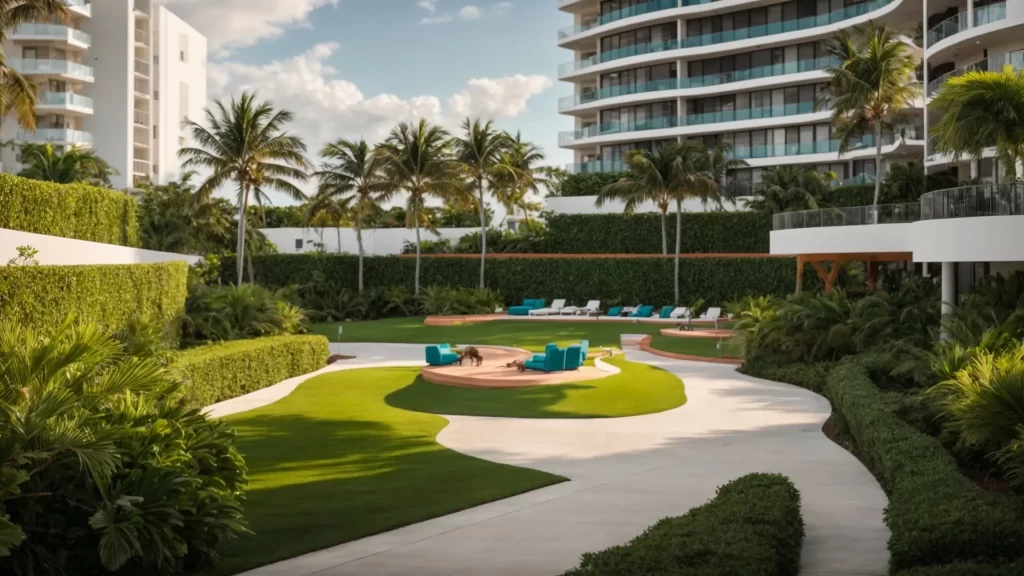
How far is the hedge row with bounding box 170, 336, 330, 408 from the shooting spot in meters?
22.4

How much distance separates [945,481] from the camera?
10.6 m

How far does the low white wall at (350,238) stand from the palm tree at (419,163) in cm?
1907

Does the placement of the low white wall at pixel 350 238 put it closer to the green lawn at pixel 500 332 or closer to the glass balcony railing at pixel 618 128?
the glass balcony railing at pixel 618 128

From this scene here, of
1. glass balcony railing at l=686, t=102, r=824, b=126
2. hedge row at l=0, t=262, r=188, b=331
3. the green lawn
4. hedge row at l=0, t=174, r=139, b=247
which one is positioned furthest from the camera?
glass balcony railing at l=686, t=102, r=824, b=126

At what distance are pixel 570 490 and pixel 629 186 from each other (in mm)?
38479

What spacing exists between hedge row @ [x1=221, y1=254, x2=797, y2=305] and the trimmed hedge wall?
607cm

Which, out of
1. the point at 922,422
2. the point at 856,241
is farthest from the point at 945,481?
the point at 856,241

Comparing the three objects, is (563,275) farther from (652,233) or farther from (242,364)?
(242,364)

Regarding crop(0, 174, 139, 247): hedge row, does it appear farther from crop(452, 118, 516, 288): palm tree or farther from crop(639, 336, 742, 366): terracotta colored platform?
crop(452, 118, 516, 288): palm tree

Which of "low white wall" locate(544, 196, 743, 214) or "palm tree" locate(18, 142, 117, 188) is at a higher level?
"palm tree" locate(18, 142, 117, 188)

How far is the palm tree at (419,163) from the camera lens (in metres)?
53.4

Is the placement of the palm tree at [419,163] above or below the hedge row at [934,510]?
above

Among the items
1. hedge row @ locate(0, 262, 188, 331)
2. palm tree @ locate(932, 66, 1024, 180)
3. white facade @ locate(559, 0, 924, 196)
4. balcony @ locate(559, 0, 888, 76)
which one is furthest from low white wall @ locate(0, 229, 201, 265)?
balcony @ locate(559, 0, 888, 76)

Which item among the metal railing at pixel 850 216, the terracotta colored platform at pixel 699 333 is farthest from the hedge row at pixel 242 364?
the metal railing at pixel 850 216
